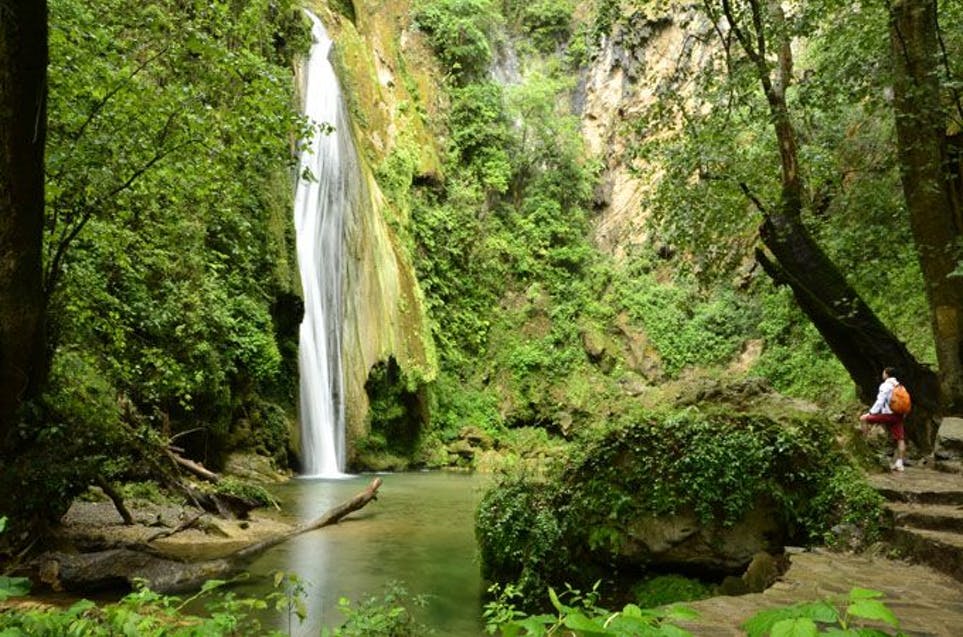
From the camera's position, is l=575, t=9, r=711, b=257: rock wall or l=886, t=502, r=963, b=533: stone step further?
l=575, t=9, r=711, b=257: rock wall

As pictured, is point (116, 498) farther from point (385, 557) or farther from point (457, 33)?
point (457, 33)

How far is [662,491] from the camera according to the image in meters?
6.58

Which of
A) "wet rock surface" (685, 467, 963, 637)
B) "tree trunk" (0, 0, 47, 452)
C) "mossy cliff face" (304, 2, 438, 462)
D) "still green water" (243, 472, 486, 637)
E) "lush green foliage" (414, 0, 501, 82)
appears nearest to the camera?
"wet rock surface" (685, 467, 963, 637)

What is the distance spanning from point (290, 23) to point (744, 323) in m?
19.3

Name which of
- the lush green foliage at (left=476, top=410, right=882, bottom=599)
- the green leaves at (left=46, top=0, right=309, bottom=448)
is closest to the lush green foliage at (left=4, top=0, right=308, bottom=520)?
the green leaves at (left=46, top=0, right=309, bottom=448)

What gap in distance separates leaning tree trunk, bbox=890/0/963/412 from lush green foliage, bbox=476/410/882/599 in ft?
6.73

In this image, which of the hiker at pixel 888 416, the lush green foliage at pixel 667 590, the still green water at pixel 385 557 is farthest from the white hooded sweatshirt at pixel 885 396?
the still green water at pixel 385 557

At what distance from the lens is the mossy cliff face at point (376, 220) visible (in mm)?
19250

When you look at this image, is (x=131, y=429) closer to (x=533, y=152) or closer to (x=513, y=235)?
(x=513, y=235)

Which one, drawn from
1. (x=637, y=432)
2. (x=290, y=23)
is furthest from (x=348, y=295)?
(x=637, y=432)

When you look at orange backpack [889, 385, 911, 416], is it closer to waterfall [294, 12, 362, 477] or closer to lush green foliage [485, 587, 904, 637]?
lush green foliage [485, 587, 904, 637]

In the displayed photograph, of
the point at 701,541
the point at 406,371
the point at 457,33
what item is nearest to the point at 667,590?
the point at 701,541

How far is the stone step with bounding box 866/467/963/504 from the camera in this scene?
625 centimetres

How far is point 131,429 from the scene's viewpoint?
9328mm
